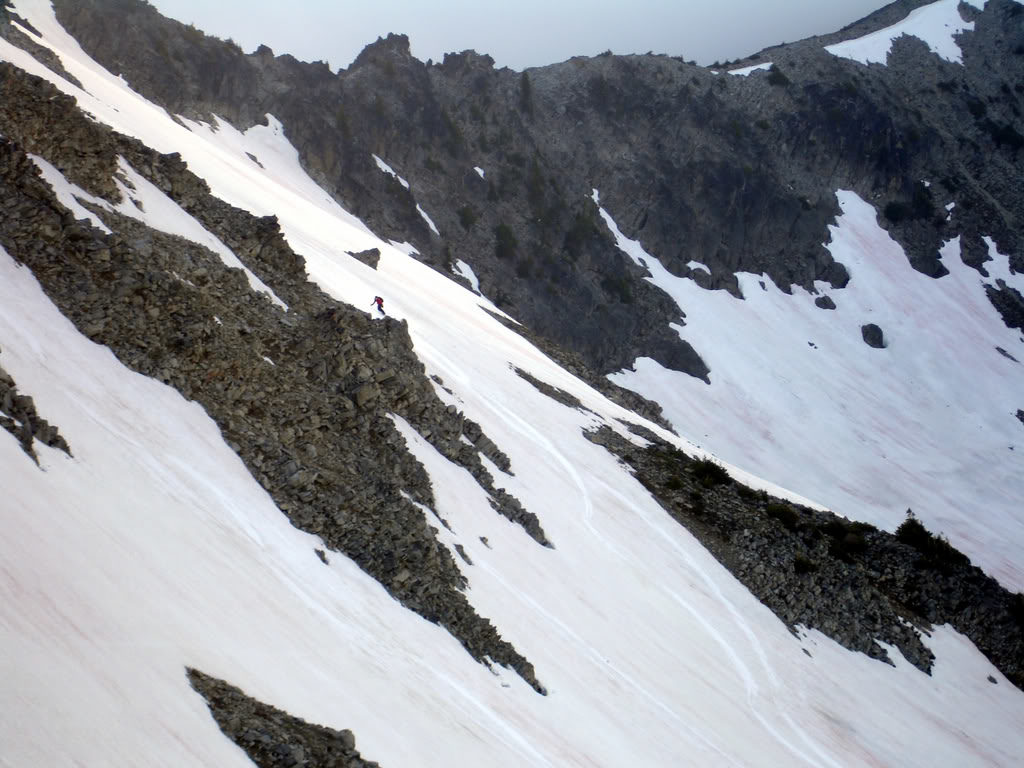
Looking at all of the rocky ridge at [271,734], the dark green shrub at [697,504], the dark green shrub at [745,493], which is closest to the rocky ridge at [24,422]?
the rocky ridge at [271,734]

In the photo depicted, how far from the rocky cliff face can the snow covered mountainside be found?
88.8 ft

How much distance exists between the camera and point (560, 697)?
73.5ft

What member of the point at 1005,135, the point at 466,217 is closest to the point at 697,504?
the point at 466,217

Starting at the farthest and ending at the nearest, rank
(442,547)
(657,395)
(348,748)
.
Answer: (657,395)
(442,547)
(348,748)

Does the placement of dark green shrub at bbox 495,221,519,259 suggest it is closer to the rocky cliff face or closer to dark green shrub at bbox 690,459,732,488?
the rocky cliff face

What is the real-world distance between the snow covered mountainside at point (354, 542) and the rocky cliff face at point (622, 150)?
1066 inches

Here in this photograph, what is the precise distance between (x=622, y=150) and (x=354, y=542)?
288ft

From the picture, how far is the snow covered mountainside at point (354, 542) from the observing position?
44.3 ft

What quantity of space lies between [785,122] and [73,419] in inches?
4201

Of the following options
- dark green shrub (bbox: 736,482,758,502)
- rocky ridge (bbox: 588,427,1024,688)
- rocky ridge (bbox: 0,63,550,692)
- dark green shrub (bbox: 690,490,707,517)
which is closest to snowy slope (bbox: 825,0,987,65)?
rocky ridge (bbox: 588,427,1024,688)

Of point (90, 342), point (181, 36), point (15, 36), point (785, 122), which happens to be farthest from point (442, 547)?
point (785, 122)

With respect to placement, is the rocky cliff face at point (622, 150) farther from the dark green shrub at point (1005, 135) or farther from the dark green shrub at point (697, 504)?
the dark green shrub at point (697, 504)

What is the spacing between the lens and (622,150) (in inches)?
4109

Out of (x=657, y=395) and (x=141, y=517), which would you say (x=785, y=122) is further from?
(x=141, y=517)
